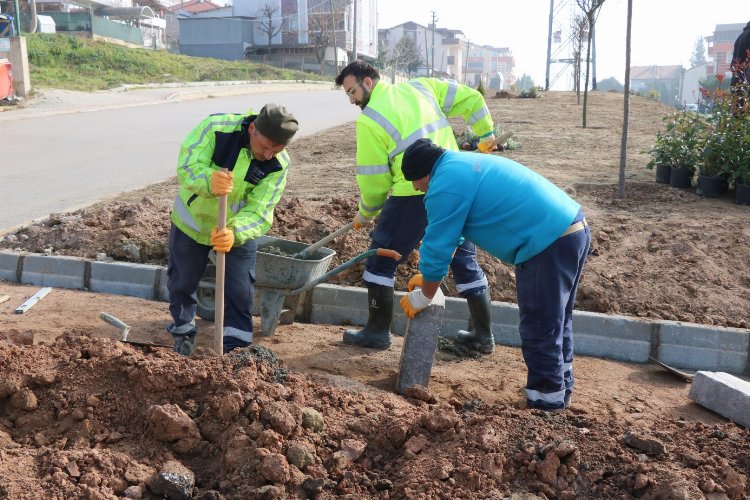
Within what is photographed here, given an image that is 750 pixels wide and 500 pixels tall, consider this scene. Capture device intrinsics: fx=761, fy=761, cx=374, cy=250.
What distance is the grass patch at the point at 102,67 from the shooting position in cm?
2756

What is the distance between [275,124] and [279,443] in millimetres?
1773

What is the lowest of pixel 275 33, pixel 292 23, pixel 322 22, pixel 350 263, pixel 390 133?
pixel 350 263

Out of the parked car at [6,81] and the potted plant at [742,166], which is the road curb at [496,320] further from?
the parked car at [6,81]

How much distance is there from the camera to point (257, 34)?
74.9m

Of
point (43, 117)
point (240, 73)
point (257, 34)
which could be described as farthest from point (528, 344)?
point (257, 34)

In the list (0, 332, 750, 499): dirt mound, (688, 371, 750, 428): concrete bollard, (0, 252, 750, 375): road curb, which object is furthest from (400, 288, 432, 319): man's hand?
(688, 371, 750, 428): concrete bollard

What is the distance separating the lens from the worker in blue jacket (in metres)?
3.80

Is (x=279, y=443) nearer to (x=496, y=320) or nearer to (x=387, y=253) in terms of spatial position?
(x=387, y=253)

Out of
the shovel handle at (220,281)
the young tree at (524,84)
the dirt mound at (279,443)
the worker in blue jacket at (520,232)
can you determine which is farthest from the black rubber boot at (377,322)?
the young tree at (524,84)

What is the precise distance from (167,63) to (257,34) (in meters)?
38.0

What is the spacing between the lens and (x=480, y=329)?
5.33 metres

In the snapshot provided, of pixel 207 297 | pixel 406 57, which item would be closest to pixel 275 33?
pixel 406 57

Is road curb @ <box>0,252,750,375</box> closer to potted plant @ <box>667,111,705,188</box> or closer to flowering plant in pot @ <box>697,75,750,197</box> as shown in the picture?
flowering plant in pot @ <box>697,75,750,197</box>

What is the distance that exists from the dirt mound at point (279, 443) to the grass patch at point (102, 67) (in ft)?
75.6
